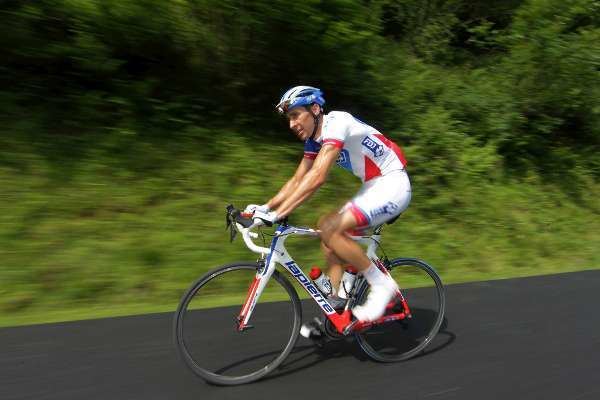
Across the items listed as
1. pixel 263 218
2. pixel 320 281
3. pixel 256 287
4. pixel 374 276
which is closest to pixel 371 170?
pixel 374 276

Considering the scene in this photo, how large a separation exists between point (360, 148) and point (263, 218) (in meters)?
0.92

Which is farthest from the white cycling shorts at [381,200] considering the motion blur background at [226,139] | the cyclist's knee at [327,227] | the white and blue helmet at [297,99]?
the motion blur background at [226,139]

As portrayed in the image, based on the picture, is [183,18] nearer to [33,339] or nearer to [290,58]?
[290,58]

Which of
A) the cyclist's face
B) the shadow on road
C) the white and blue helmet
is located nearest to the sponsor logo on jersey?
the cyclist's face

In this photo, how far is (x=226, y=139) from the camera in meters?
7.36

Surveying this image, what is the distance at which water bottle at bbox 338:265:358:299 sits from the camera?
12.5 ft

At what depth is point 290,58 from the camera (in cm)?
770

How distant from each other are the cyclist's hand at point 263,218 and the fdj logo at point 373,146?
2.88 feet

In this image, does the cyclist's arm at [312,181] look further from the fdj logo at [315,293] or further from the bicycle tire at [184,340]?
the fdj logo at [315,293]

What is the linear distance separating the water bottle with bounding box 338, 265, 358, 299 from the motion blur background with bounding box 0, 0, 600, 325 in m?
1.68

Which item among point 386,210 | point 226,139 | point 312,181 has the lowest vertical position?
point 226,139

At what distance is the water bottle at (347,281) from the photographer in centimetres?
379

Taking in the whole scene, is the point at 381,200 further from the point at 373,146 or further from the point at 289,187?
the point at 289,187

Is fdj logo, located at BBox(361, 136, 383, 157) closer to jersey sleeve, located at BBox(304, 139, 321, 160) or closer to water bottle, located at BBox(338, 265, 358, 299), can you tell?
jersey sleeve, located at BBox(304, 139, 321, 160)
